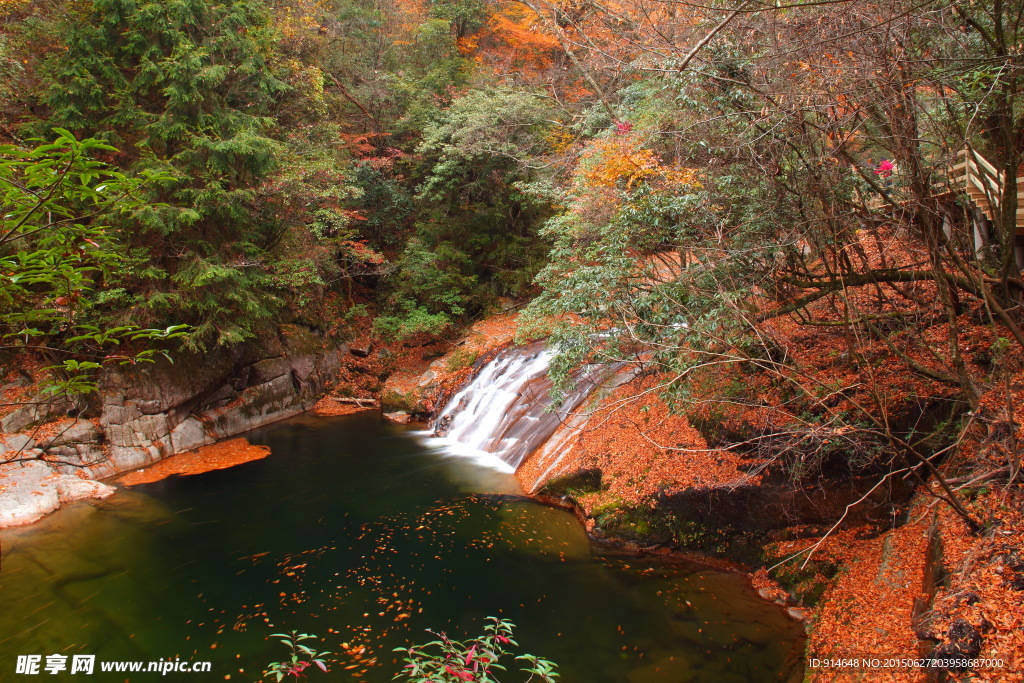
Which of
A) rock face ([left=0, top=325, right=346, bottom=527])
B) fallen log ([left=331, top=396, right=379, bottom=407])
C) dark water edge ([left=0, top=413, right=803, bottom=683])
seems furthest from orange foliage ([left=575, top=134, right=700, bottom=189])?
rock face ([left=0, top=325, right=346, bottom=527])

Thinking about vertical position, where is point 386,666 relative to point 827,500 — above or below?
below

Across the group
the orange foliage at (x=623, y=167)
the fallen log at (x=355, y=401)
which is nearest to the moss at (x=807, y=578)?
the orange foliage at (x=623, y=167)

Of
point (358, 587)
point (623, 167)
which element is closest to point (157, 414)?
point (358, 587)

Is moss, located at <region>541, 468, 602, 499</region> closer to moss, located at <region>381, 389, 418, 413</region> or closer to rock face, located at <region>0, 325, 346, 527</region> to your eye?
moss, located at <region>381, 389, 418, 413</region>

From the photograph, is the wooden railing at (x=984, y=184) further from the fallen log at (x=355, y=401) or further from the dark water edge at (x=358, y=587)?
the fallen log at (x=355, y=401)

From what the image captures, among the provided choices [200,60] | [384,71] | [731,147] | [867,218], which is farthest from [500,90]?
[867,218]

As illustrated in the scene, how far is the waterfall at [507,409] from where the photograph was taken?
10.6 m

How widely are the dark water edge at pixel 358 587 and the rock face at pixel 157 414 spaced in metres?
0.94

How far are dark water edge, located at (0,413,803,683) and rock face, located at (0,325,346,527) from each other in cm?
94

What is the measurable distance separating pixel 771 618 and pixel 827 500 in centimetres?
168

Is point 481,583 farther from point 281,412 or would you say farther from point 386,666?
point 281,412

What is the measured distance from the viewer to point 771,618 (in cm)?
589

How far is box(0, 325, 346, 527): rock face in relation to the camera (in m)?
8.98

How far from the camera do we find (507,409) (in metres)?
11.9
